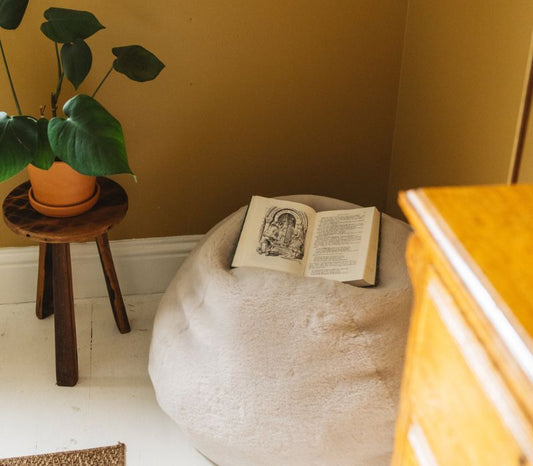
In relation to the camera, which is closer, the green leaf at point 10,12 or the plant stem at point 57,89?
the green leaf at point 10,12

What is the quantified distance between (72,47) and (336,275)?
2.21 feet

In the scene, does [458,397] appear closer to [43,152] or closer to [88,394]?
[43,152]

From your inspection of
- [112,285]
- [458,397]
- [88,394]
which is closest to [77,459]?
[88,394]

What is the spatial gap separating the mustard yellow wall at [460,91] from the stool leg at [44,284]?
Result: 87 centimetres

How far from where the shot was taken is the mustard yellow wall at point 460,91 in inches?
49.4

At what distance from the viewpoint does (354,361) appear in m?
1.27

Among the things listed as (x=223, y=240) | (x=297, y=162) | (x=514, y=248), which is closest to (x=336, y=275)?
(x=223, y=240)

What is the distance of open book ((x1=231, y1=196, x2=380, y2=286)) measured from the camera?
1.40 meters

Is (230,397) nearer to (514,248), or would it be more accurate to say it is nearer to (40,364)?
(40,364)

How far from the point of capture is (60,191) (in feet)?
4.69

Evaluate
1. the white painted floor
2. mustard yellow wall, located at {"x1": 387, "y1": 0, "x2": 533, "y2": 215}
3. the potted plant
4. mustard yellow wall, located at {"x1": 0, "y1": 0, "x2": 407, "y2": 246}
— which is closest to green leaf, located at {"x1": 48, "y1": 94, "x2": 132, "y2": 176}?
the potted plant

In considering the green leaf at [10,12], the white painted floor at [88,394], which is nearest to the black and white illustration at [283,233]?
the white painted floor at [88,394]

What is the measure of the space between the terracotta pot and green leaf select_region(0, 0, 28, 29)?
0.28 metres

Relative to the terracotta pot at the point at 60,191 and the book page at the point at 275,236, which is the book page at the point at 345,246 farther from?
the terracotta pot at the point at 60,191
